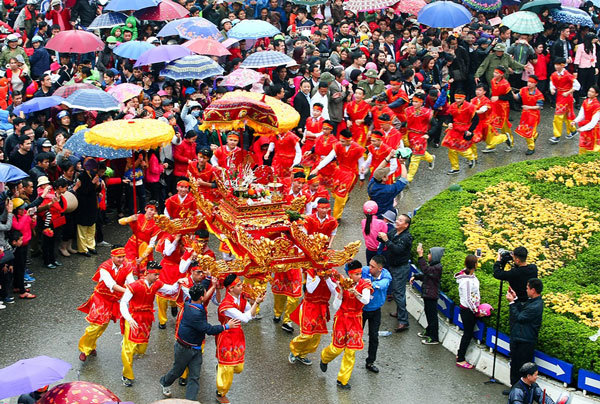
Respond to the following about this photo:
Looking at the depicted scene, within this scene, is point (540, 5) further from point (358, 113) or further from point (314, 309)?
point (314, 309)

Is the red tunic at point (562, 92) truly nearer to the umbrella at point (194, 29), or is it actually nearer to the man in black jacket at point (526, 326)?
the umbrella at point (194, 29)

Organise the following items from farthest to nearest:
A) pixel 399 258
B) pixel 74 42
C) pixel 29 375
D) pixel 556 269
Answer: pixel 74 42
pixel 556 269
pixel 399 258
pixel 29 375

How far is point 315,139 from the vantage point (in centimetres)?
→ 1570

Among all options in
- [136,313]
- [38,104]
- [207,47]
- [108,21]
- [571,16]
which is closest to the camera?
[136,313]

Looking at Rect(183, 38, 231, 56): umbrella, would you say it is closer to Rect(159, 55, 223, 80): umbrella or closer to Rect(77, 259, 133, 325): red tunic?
Rect(159, 55, 223, 80): umbrella

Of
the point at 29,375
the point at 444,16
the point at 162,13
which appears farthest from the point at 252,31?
the point at 29,375

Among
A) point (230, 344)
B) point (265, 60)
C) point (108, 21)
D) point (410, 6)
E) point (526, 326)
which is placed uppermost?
point (410, 6)

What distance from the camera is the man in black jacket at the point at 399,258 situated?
11.9 metres

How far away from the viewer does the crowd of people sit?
1074 cm

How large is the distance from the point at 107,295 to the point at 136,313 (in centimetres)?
54

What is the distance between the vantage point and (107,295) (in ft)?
35.5

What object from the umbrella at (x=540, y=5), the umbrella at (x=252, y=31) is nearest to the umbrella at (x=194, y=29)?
the umbrella at (x=252, y=31)

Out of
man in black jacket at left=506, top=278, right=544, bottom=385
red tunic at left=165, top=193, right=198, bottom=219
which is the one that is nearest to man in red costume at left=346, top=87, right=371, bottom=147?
red tunic at left=165, top=193, right=198, bottom=219

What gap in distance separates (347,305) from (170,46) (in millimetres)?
8357
